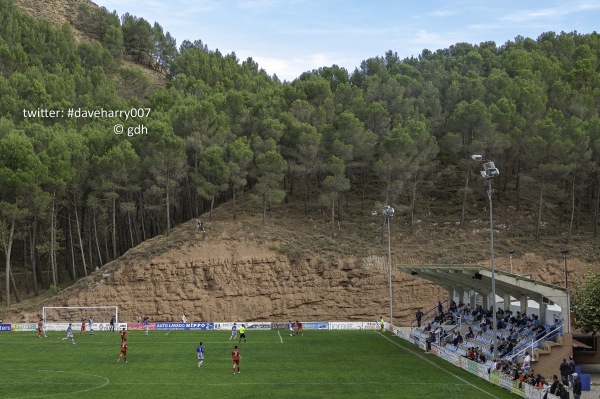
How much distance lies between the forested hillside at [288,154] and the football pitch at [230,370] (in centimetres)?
2422

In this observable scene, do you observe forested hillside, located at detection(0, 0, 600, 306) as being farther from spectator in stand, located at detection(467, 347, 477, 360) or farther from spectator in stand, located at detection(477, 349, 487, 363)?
spectator in stand, located at detection(477, 349, 487, 363)

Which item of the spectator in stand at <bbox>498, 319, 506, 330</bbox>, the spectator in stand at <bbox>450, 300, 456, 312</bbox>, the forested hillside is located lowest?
the spectator in stand at <bbox>450, 300, 456, 312</bbox>

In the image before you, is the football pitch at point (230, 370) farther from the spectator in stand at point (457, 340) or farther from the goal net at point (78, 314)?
the goal net at point (78, 314)

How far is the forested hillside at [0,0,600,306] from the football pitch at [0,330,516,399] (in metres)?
24.2

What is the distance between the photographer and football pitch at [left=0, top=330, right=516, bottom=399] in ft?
107

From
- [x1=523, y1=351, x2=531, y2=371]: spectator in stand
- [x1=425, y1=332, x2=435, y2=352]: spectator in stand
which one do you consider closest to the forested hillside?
[x1=425, y1=332, x2=435, y2=352]: spectator in stand

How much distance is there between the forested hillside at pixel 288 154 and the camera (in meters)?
77.2

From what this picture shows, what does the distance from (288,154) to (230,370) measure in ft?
152

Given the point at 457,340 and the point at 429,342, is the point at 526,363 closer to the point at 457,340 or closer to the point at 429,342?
the point at 457,340

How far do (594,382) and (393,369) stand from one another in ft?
34.1

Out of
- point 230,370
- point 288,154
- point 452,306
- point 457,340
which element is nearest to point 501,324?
point 457,340

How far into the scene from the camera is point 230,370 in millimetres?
39625

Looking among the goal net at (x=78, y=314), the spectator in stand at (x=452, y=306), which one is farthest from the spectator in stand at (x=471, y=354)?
the goal net at (x=78, y=314)

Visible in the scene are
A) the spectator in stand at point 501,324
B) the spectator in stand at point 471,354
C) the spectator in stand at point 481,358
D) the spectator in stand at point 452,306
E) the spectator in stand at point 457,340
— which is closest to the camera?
the spectator in stand at point 481,358
